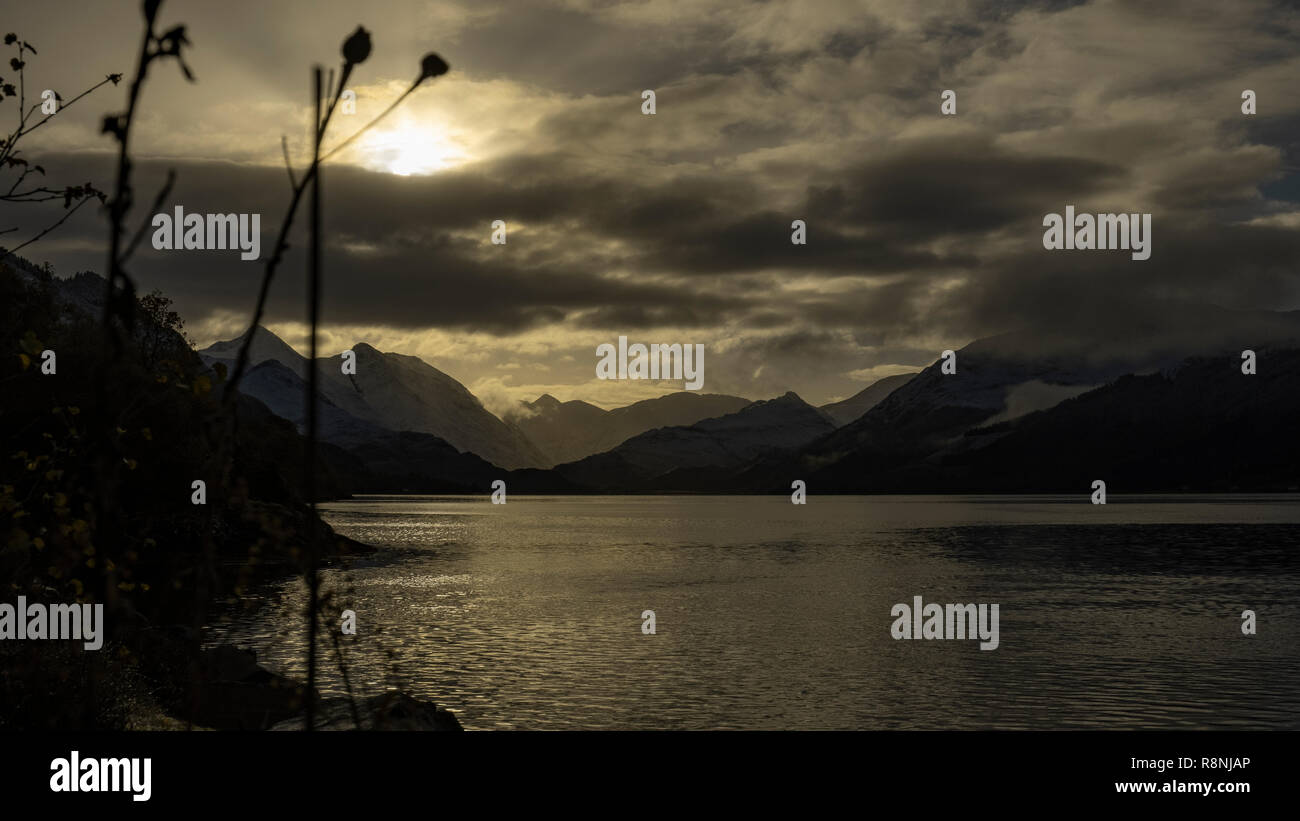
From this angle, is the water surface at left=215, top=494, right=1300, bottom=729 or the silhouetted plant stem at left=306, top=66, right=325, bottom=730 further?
the water surface at left=215, top=494, right=1300, bottom=729

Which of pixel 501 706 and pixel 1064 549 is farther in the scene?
pixel 1064 549

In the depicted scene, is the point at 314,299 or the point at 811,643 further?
the point at 811,643

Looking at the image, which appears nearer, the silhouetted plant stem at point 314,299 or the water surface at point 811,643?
the silhouetted plant stem at point 314,299

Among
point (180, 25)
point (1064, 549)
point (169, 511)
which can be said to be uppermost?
point (180, 25)

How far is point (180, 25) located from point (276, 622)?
191 ft

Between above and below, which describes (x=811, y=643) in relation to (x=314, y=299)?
below

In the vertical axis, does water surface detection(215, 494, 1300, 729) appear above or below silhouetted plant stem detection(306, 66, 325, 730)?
below

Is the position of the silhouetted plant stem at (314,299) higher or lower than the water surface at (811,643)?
higher

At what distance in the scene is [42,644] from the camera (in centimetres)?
1948

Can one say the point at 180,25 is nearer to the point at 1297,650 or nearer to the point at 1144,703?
the point at 1144,703

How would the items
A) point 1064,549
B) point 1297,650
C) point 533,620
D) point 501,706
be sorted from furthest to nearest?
point 1064,549 → point 533,620 → point 1297,650 → point 501,706
